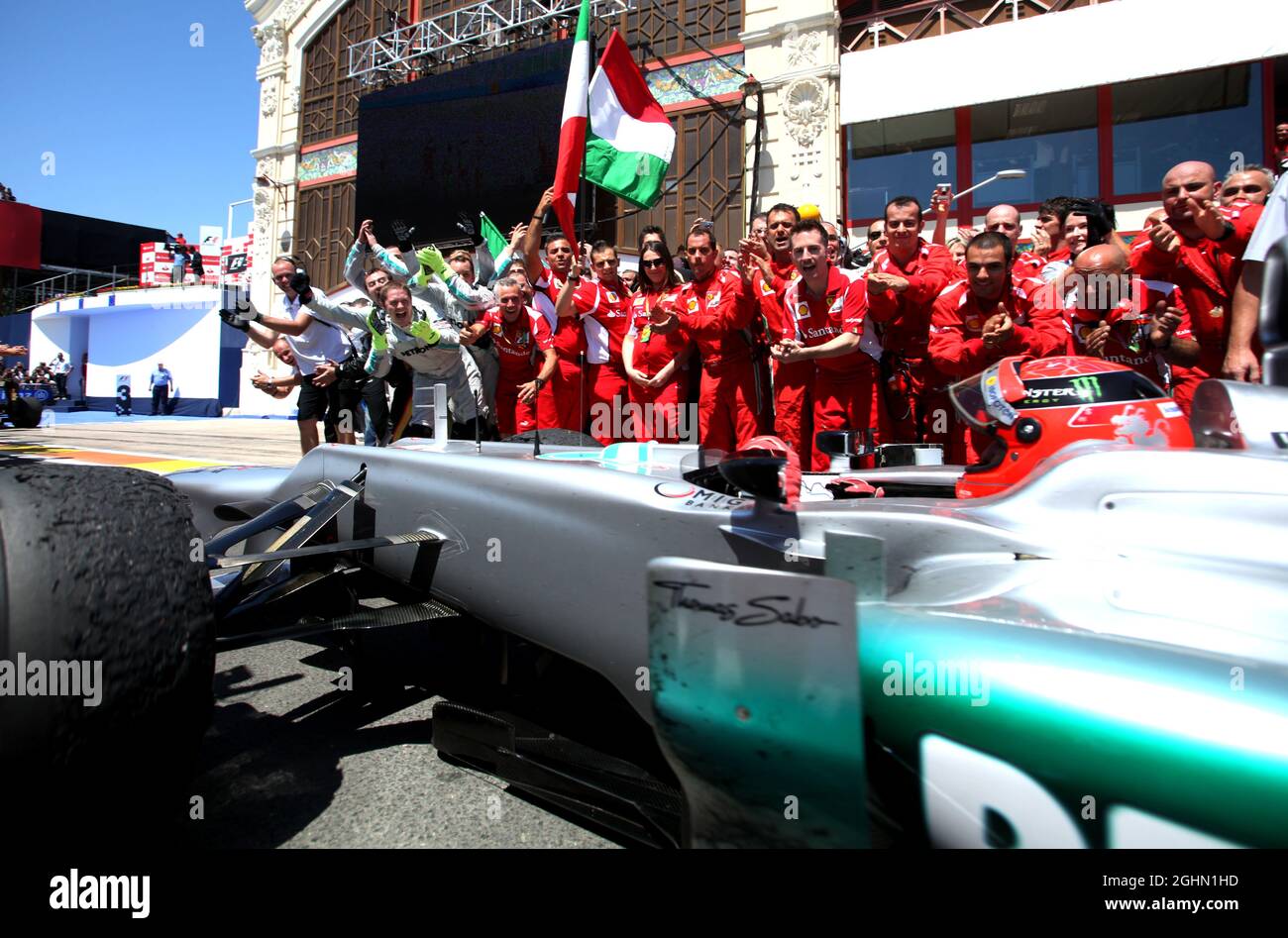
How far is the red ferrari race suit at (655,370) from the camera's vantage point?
15.3ft

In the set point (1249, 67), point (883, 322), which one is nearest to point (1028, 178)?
point (1249, 67)

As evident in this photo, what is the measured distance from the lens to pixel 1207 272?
3.38 metres

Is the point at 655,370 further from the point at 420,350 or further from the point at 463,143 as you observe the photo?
the point at 463,143

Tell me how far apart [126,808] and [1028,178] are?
13770 millimetres

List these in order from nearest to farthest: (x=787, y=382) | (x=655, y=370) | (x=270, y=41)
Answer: (x=787, y=382) → (x=655, y=370) → (x=270, y=41)

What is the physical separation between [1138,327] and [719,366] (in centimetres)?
212

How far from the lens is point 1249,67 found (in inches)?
430

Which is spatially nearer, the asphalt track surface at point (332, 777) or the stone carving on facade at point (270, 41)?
the asphalt track surface at point (332, 777)

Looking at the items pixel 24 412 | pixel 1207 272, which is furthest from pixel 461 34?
pixel 1207 272

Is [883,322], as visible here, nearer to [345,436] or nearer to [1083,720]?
[1083,720]

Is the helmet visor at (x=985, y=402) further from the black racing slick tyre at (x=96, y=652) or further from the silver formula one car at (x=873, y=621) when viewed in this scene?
the black racing slick tyre at (x=96, y=652)

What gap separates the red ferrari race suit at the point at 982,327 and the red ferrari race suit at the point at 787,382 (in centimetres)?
72

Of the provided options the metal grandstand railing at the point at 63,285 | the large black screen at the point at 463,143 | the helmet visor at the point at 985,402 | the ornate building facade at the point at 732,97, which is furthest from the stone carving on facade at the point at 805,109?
the metal grandstand railing at the point at 63,285

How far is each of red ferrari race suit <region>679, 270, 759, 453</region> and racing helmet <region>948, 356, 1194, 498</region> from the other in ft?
7.29
